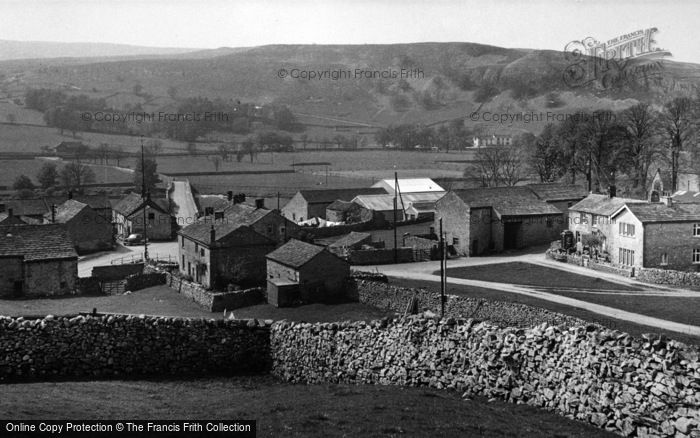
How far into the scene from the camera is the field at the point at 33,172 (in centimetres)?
15100

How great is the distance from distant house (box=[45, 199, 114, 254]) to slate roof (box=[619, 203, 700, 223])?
51941 millimetres

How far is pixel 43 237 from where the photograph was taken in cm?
6444

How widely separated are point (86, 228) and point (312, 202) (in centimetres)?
2678

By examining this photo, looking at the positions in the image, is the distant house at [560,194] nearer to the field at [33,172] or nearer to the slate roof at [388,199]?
the slate roof at [388,199]

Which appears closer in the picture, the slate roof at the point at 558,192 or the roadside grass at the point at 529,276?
the roadside grass at the point at 529,276

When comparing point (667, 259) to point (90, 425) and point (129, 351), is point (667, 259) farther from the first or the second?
point (90, 425)

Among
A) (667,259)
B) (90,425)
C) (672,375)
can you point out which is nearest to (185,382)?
(90,425)

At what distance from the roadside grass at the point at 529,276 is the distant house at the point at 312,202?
1367 inches

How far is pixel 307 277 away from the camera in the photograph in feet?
193

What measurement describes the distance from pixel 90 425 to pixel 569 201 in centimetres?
7850

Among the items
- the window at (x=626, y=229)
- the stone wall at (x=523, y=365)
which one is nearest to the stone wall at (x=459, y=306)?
the stone wall at (x=523, y=365)

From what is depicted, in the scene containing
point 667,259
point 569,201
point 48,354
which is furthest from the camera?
point 569,201

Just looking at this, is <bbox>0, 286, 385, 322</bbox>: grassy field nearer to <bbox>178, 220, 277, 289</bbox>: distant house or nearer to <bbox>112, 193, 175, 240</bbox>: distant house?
<bbox>178, 220, 277, 289</bbox>: distant house

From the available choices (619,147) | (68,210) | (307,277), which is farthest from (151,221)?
(619,147)
